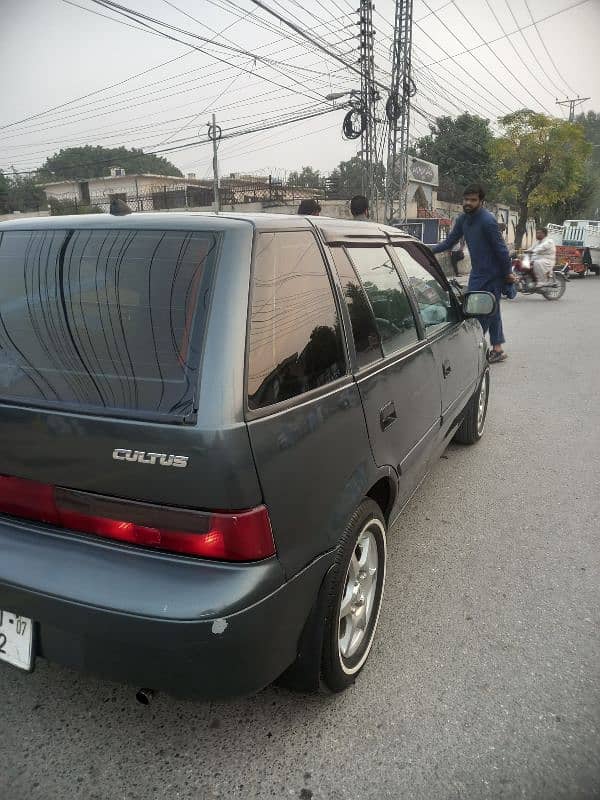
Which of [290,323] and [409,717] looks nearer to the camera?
[290,323]

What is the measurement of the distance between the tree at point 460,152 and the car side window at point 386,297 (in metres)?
52.2

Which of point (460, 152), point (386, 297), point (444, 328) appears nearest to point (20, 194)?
point (460, 152)

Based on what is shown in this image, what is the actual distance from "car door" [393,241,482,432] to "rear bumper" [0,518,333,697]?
1.87 m

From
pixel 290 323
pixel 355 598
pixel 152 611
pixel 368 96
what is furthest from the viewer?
pixel 368 96

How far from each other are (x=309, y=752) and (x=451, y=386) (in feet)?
7.06

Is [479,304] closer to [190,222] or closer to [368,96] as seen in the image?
[190,222]

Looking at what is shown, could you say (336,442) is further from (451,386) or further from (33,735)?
(451,386)

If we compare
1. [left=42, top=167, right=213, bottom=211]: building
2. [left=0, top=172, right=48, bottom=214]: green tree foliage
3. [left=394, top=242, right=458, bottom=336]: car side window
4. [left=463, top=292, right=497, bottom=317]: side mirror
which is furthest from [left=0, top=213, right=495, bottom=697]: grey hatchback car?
[left=0, top=172, right=48, bottom=214]: green tree foliage

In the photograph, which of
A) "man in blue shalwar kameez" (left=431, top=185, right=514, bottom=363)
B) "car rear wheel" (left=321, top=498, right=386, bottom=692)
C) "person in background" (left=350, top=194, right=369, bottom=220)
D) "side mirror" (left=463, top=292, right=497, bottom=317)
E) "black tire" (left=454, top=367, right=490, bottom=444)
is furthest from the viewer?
"person in background" (left=350, top=194, right=369, bottom=220)

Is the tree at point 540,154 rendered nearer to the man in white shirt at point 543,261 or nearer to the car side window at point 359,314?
the man in white shirt at point 543,261

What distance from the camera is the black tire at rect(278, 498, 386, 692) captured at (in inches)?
72.6

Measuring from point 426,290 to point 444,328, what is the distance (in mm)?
255

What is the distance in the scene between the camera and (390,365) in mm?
2482

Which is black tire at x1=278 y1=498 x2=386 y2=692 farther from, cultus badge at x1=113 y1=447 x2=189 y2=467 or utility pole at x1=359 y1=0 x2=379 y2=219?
utility pole at x1=359 y1=0 x2=379 y2=219
